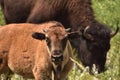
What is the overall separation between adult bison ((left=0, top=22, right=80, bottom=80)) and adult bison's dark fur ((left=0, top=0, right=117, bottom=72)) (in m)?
2.50

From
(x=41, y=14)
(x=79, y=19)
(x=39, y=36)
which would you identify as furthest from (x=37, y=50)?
(x=79, y=19)

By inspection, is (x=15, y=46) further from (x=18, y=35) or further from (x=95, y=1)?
(x=95, y=1)

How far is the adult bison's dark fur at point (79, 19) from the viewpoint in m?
11.1

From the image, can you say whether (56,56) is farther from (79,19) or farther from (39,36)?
(79,19)

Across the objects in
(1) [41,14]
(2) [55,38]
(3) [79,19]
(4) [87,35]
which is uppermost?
(2) [55,38]

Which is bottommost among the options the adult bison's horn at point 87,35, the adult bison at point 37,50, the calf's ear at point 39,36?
the adult bison's horn at point 87,35

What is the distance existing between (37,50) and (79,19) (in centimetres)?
360

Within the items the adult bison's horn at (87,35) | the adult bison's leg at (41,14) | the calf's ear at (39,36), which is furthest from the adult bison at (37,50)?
the adult bison's horn at (87,35)

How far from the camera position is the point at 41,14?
38.3ft

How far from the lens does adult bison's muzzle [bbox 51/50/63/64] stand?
24.6 feet

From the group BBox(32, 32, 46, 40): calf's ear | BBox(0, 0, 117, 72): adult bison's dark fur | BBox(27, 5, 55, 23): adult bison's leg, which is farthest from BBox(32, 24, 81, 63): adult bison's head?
BBox(27, 5, 55, 23): adult bison's leg

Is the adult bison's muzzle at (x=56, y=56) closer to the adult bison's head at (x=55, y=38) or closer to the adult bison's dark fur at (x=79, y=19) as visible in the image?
the adult bison's head at (x=55, y=38)

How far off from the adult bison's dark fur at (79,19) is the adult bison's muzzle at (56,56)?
354 cm

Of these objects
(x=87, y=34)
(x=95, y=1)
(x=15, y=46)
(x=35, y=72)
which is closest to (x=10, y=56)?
(x=15, y=46)
